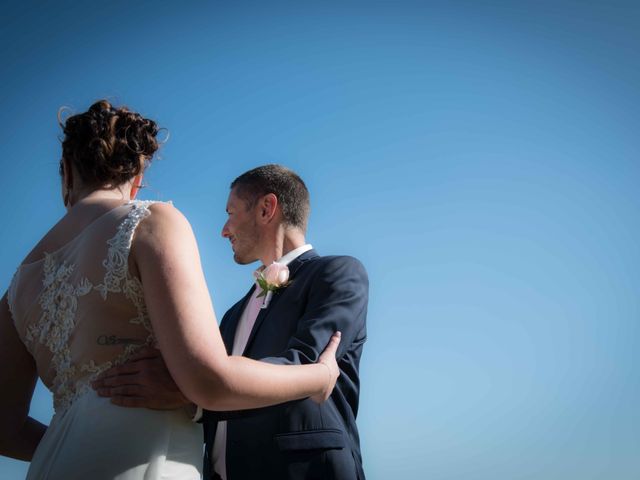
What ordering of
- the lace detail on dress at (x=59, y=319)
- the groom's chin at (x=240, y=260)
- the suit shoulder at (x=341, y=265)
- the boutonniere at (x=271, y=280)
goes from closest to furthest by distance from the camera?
the lace detail on dress at (x=59, y=319)
the suit shoulder at (x=341, y=265)
the boutonniere at (x=271, y=280)
the groom's chin at (x=240, y=260)

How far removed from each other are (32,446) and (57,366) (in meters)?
0.57

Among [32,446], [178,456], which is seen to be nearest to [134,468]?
[178,456]

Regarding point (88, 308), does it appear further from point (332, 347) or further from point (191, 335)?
point (332, 347)

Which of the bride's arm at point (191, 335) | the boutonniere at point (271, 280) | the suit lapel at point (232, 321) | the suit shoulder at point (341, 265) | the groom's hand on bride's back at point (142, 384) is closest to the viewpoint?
the bride's arm at point (191, 335)

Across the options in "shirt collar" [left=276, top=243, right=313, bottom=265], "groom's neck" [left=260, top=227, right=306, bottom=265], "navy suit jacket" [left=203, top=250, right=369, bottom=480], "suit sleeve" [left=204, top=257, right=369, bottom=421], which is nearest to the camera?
"suit sleeve" [left=204, top=257, right=369, bottom=421]

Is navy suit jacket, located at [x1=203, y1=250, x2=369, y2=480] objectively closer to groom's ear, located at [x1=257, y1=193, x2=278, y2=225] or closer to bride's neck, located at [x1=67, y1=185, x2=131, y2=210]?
groom's ear, located at [x1=257, y1=193, x2=278, y2=225]

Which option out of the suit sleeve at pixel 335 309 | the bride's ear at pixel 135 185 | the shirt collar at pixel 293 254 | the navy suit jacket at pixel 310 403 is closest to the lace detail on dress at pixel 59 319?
the bride's ear at pixel 135 185

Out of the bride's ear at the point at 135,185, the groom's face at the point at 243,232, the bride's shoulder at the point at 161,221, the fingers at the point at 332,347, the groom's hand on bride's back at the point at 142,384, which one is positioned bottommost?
the groom's hand on bride's back at the point at 142,384

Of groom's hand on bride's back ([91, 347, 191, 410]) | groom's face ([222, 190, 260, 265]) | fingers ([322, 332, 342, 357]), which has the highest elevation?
groom's face ([222, 190, 260, 265])

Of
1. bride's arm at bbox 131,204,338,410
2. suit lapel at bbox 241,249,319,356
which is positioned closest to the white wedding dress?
bride's arm at bbox 131,204,338,410

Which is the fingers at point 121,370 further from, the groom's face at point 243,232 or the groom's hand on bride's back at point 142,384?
the groom's face at point 243,232

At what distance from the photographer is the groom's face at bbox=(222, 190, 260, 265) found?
640cm

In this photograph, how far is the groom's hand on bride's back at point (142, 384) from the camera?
2.68 m

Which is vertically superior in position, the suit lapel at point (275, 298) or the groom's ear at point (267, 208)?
the groom's ear at point (267, 208)
